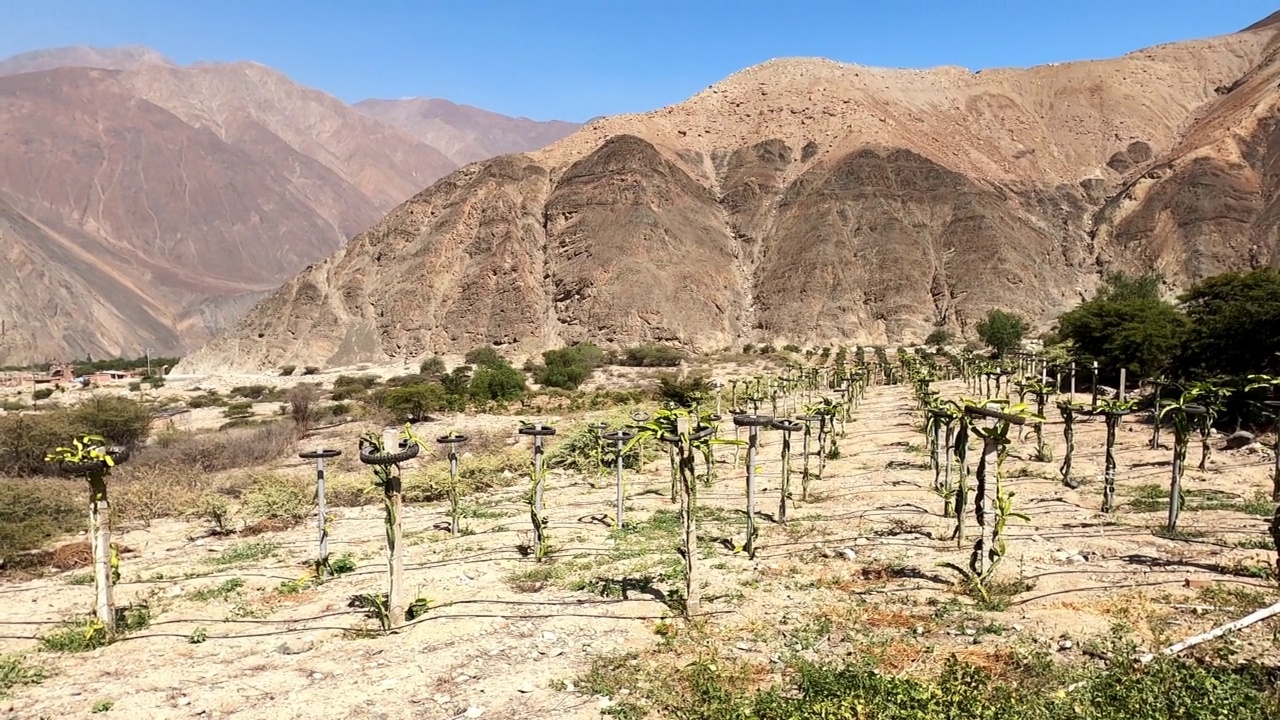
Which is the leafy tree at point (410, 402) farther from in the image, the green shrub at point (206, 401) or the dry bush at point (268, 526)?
the green shrub at point (206, 401)

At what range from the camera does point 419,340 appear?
60.6 metres

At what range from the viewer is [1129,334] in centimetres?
2533

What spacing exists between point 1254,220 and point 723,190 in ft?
148

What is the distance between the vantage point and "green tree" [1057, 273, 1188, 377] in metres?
24.6

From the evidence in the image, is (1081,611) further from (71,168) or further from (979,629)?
(71,168)

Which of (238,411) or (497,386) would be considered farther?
(238,411)

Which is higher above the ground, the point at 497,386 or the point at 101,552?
the point at 101,552

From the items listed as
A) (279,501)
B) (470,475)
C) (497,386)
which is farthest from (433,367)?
(279,501)

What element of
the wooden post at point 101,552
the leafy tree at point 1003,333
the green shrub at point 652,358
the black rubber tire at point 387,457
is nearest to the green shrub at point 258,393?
the green shrub at point 652,358

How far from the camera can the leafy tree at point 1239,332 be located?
18.5 m

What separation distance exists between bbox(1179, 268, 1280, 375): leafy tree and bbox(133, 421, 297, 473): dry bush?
85.9 ft

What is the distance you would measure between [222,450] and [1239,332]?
27.9 meters

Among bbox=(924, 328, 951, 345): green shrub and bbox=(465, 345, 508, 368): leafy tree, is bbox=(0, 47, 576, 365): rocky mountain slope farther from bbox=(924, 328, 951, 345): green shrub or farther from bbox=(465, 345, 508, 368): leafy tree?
bbox=(924, 328, 951, 345): green shrub

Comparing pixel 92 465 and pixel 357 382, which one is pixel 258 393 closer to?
pixel 357 382
